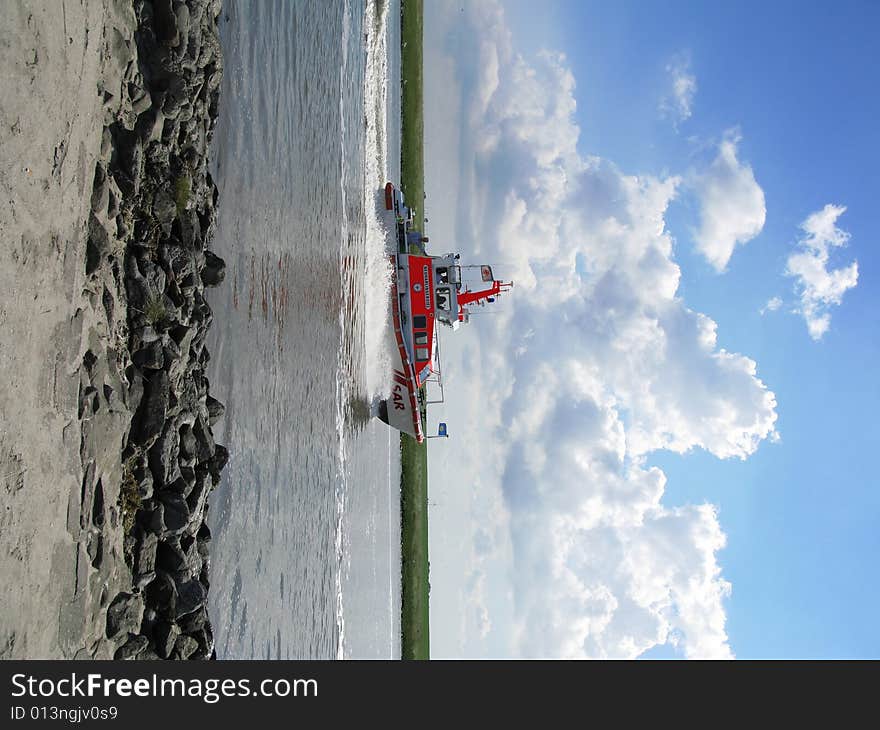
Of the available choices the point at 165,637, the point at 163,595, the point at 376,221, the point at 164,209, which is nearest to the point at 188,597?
the point at 163,595

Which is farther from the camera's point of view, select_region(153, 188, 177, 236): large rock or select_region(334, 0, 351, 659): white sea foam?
select_region(334, 0, 351, 659): white sea foam

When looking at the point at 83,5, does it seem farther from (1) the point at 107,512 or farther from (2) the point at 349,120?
(2) the point at 349,120

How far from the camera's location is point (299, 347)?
56.1 feet

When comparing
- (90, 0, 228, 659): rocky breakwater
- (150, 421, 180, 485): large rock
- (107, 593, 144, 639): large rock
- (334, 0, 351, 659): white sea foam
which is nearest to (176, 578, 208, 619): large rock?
(90, 0, 228, 659): rocky breakwater

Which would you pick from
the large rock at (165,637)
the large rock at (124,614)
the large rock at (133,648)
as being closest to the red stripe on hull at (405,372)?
the large rock at (165,637)

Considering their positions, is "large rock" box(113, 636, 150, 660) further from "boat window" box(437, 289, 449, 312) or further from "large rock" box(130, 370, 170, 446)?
"boat window" box(437, 289, 449, 312)

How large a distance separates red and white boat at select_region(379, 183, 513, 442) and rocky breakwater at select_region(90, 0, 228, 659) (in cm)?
1428

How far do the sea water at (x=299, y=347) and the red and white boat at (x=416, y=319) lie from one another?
0.59 m

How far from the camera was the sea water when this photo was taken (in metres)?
13.2

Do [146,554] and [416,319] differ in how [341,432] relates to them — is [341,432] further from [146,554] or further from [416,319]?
[146,554]

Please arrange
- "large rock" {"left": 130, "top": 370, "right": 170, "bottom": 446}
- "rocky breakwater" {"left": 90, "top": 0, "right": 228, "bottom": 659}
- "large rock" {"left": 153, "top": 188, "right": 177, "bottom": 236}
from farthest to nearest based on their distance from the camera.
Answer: "large rock" {"left": 153, "top": 188, "right": 177, "bottom": 236} < "large rock" {"left": 130, "top": 370, "right": 170, "bottom": 446} < "rocky breakwater" {"left": 90, "top": 0, "right": 228, "bottom": 659}

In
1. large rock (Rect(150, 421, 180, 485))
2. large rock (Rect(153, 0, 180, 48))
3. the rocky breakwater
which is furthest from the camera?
large rock (Rect(153, 0, 180, 48))

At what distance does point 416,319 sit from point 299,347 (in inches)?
375
